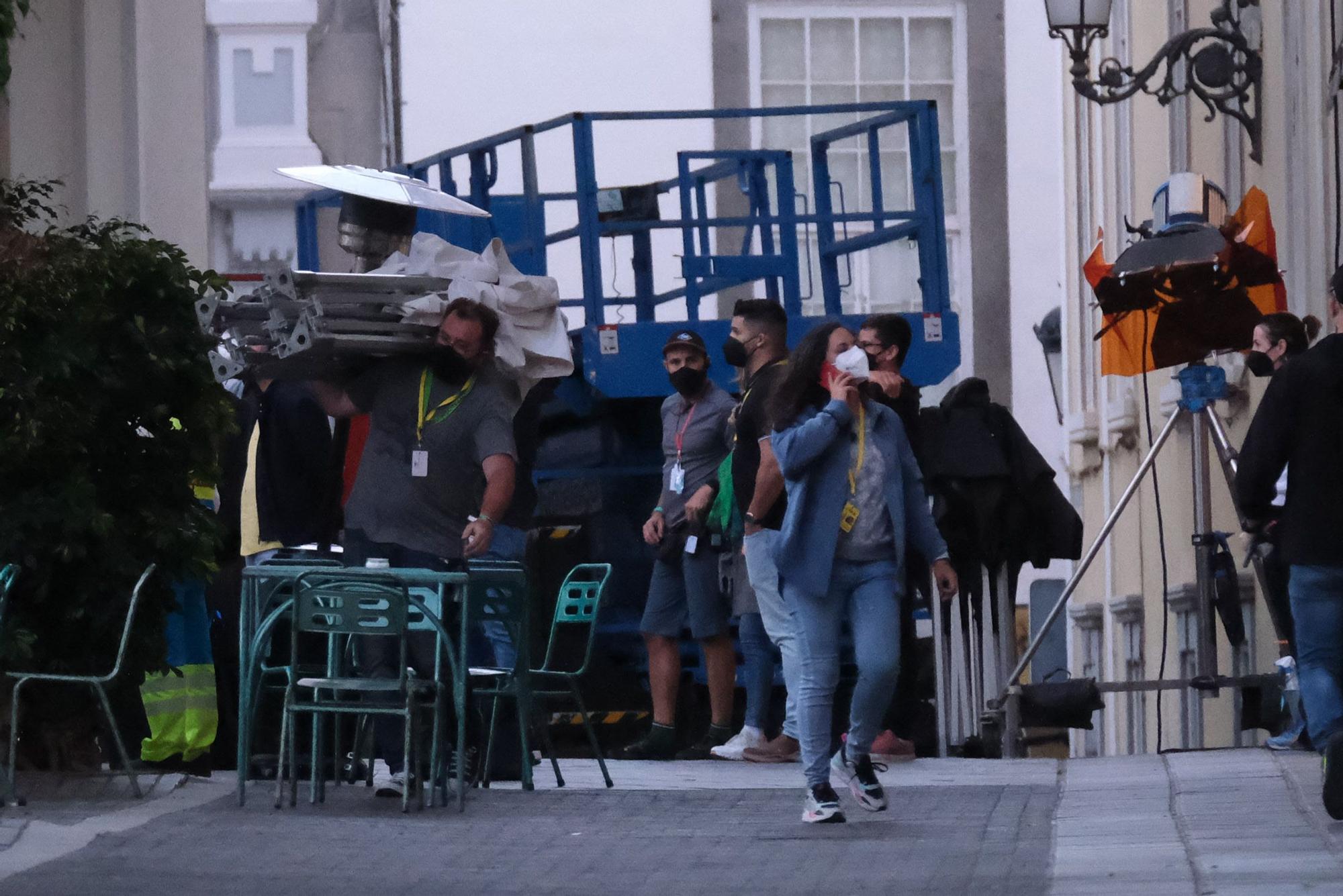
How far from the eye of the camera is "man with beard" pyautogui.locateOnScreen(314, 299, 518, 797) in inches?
383

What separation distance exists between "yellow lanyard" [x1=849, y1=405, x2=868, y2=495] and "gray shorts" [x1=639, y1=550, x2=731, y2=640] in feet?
8.99

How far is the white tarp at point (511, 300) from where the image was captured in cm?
1016

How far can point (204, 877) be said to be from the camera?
24.3ft

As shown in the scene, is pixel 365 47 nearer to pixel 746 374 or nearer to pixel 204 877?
pixel 746 374

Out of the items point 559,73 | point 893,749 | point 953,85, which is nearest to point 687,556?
point 893,749

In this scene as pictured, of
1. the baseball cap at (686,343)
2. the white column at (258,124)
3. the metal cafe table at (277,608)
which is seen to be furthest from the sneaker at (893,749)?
the white column at (258,124)

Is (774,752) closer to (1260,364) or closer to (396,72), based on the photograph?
(1260,364)

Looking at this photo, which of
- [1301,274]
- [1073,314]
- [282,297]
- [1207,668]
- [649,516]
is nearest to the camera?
[282,297]

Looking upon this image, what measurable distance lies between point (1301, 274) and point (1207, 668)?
2264 mm

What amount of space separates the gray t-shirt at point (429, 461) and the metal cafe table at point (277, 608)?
25cm

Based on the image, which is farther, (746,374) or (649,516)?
(649,516)

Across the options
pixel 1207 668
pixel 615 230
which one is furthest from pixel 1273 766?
pixel 615 230

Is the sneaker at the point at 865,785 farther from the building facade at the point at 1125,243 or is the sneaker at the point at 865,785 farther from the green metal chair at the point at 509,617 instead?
the building facade at the point at 1125,243

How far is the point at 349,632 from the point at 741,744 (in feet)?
9.51
